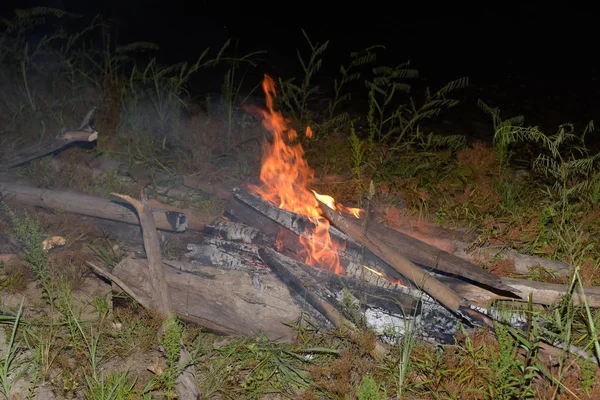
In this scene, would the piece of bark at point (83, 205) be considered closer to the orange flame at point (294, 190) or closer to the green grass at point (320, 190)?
the green grass at point (320, 190)

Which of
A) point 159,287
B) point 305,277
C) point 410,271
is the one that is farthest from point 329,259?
point 159,287

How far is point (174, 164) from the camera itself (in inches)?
211

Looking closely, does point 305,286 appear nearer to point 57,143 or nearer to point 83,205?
point 83,205

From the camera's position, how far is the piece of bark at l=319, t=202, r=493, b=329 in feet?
10.9

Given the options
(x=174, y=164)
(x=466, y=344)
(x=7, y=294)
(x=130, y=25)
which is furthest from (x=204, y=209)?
(x=130, y=25)

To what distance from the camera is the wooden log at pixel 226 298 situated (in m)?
3.60

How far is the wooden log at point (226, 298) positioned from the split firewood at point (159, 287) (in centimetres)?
11

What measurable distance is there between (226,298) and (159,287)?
1.37 feet

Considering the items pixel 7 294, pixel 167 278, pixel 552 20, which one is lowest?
pixel 7 294

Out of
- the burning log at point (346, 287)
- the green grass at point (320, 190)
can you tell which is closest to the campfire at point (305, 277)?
the burning log at point (346, 287)

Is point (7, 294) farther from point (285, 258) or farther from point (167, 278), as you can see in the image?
point (285, 258)

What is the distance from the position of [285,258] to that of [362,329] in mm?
708

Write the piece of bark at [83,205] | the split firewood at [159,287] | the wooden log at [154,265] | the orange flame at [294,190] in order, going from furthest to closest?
the piece of bark at [83,205]
the orange flame at [294,190]
the wooden log at [154,265]
the split firewood at [159,287]

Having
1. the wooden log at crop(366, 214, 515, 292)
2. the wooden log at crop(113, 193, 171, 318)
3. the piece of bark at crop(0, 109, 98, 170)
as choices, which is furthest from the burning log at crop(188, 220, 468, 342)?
the piece of bark at crop(0, 109, 98, 170)
